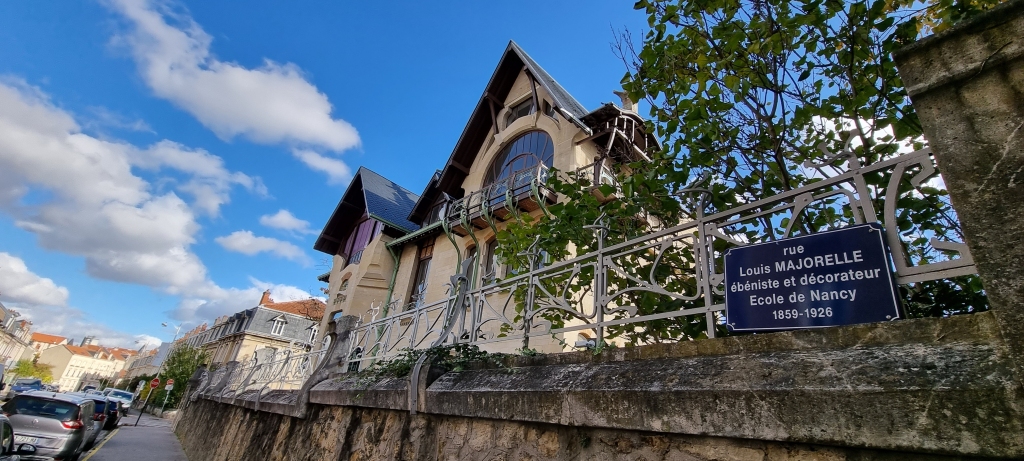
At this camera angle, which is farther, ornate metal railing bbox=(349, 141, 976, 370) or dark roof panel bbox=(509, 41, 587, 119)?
dark roof panel bbox=(509, 41, 587, 119)

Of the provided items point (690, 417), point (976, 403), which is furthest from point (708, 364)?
point (976, 403)

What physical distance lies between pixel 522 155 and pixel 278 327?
3588cm

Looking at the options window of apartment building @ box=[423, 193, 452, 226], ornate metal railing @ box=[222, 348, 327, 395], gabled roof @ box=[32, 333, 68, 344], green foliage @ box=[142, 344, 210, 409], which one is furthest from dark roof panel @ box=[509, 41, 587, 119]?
gabled roof @ box=[32, 333, 68, 344]

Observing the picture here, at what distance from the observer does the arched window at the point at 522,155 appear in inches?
531

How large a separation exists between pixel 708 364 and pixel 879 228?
35.4 inches

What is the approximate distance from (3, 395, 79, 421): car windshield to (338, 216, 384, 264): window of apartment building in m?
9.07

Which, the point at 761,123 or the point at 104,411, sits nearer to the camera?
the point at 761,123

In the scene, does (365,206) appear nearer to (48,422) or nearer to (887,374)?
(48,422)

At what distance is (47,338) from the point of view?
113750mm

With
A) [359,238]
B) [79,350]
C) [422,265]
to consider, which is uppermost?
[359,238]

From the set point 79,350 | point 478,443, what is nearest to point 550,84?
point 478,443

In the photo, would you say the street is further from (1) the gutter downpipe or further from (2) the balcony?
(2) the balcony

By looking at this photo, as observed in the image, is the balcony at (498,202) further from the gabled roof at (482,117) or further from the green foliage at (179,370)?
the green foliage at (179,370)

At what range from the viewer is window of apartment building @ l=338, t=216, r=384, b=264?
18719 millimetres
